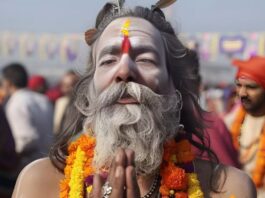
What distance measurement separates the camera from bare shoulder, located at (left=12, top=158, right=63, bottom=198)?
2.46m

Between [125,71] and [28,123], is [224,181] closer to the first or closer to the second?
[125,71]

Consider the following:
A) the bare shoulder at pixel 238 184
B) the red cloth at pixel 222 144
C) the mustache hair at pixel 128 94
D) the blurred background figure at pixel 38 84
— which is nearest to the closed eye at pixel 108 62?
the mustache hair at pixel 128 94

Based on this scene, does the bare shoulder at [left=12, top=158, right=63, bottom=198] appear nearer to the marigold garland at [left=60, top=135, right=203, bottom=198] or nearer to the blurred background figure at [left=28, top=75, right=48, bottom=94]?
the marigold garland at [left=60, top=135, right=203, bottom=198]

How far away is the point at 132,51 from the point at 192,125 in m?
0.41

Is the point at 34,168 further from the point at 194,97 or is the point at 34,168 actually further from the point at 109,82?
the point at 194,97

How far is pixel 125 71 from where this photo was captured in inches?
92.4

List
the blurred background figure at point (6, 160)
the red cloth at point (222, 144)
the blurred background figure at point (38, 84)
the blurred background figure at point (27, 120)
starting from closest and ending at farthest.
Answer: the red cloth at point (222, 144)
the blurred background figure at point (6, 160)
the blurred background figure at point (27, 120)
the blurred background figure at point (38, 84)

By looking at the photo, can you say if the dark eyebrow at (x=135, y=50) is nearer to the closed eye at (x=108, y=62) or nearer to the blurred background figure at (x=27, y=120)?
the closed eye at (x=108, y=62)

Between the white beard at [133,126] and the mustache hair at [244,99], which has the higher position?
the white beard at [133,126]

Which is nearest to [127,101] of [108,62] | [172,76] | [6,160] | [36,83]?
[108,62]

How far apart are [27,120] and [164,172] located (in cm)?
416

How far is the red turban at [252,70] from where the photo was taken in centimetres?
441

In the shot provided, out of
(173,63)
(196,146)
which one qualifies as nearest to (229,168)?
(196,146)

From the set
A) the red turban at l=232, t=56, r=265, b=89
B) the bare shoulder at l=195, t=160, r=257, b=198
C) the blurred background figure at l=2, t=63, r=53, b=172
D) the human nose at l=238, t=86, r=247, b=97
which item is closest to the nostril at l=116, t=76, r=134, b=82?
the bare shoulder at l=195, t=160, r=257, b=198
